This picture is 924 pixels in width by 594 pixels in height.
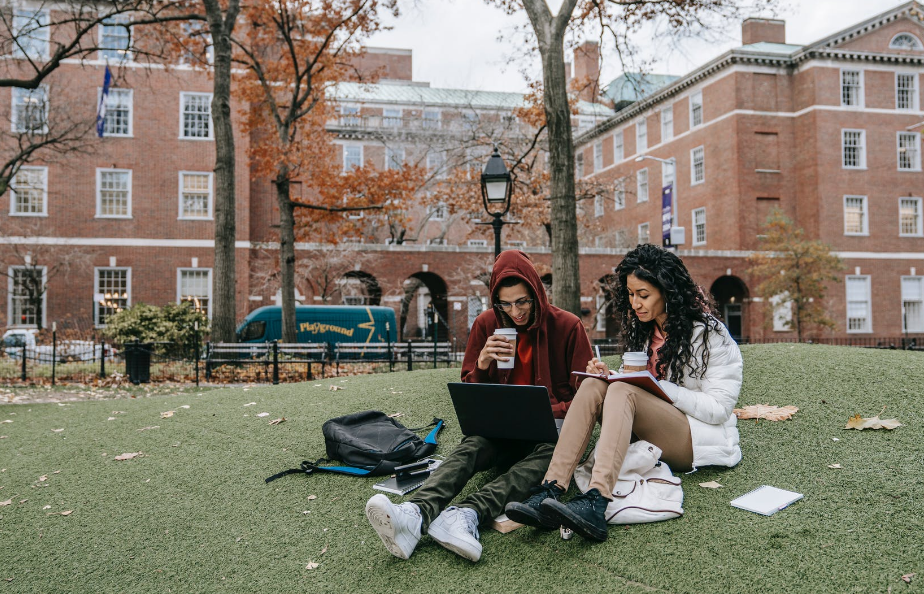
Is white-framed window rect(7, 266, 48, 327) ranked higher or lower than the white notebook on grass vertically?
higher

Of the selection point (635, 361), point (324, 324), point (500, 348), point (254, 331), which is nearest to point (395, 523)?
point (500, 348)

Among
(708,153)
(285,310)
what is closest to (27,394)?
(285,310)

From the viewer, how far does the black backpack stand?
456cm

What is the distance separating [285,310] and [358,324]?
522 centimetres

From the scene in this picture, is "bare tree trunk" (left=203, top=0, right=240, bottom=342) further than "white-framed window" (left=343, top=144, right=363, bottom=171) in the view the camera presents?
No

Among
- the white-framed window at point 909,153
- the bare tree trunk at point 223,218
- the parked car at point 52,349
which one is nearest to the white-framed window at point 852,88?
the white-framed window at point 909,153

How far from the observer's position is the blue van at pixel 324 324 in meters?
21.7

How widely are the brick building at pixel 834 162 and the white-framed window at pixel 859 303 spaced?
5 centimetres

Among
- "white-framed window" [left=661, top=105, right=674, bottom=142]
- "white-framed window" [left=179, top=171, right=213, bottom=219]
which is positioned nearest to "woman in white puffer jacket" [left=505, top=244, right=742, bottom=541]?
"white-framed window" [left=179, top=171, right=213, bottom=219]

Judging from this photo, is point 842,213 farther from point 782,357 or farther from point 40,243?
point 40,243

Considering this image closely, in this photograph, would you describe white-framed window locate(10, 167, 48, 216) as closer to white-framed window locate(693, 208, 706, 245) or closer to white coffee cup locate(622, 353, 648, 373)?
white coffee cup locate(622, 353, 648, 373)

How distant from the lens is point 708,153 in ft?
113

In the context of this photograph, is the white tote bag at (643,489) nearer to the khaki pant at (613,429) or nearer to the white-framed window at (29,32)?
the khaki pant at (613,429)

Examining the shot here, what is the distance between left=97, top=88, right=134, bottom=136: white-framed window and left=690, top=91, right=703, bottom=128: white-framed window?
93.4ft
